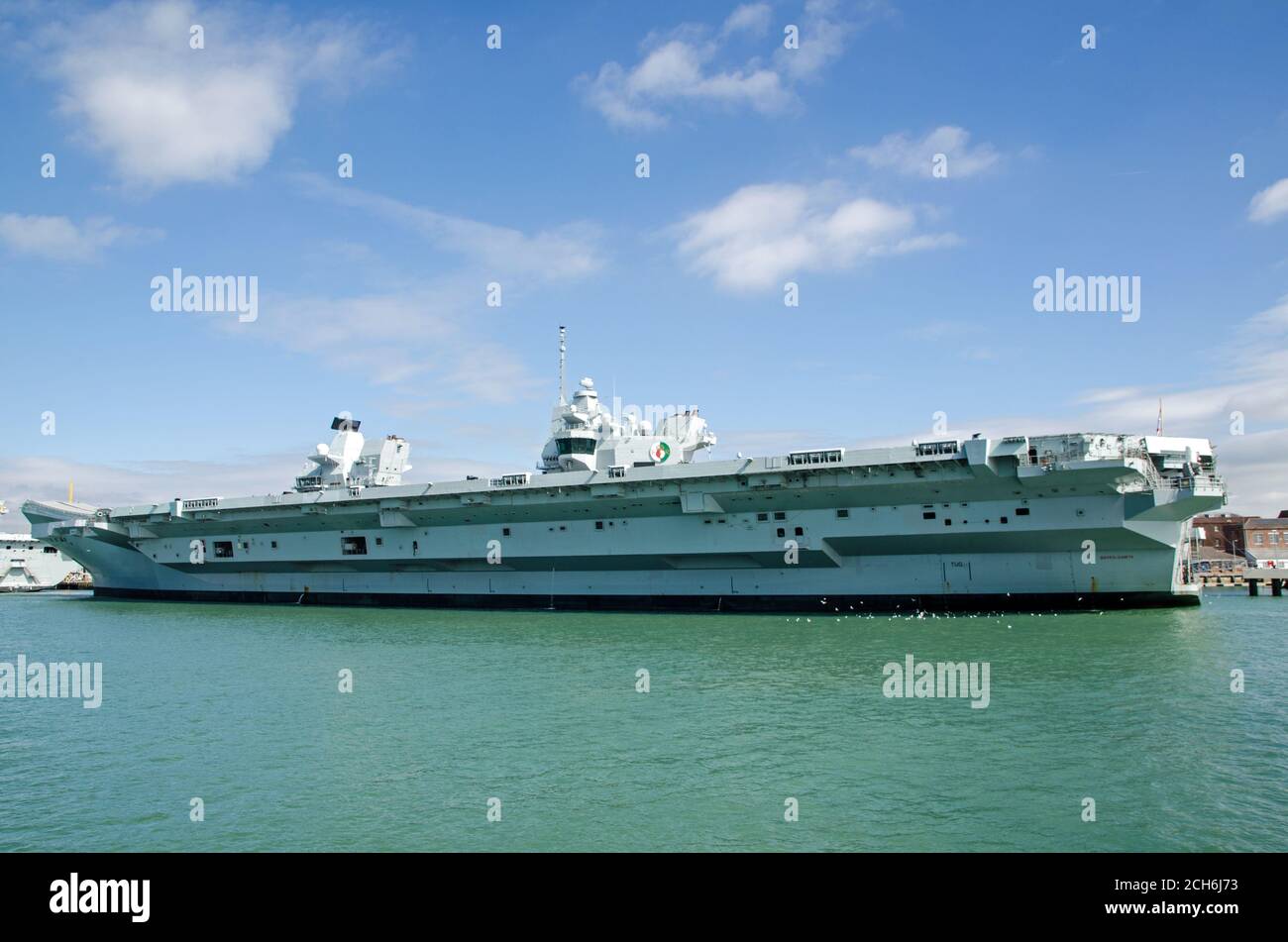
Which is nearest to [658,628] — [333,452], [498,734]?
[498,734]

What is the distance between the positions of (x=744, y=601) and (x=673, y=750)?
16120 mm

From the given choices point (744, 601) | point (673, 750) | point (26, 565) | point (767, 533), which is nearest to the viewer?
point (673, 750)

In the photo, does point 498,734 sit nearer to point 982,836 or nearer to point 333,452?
point 982,836

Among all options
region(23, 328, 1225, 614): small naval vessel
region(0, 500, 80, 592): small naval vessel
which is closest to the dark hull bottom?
region(23, 328, 1225, 614): small naval vessel

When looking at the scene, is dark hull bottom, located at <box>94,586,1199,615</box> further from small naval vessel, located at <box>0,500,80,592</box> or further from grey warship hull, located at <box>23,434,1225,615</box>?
small naval vessel, located at <box>0,500,80,592</box>

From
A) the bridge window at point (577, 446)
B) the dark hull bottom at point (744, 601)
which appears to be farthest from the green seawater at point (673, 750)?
the bridge window at point (577, 446)

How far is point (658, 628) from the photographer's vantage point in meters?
21.8

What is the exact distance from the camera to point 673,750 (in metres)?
9.52

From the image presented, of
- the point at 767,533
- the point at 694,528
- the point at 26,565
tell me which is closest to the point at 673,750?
the point at 767,533

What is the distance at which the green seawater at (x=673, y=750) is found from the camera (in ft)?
23.6

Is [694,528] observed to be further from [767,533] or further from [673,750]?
[673,750]

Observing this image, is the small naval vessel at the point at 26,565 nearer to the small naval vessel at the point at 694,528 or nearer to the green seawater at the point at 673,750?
the small naval vessel at the point at 694,528

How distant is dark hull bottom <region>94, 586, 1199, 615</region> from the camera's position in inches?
838
